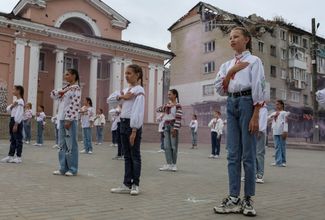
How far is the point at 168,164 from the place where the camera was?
408 inches

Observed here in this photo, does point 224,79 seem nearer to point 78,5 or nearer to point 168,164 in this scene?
point 168,164

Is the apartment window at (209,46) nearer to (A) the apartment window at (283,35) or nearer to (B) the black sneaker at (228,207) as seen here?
(A) the apartment window at (283,35)

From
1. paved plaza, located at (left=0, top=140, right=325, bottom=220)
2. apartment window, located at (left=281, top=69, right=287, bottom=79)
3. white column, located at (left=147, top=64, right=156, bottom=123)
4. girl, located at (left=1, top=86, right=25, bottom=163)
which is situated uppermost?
apartment window, located at (left=281, top=69, right=287, bottom=79)

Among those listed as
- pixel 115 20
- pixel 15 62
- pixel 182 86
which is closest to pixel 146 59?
pixel 115 20

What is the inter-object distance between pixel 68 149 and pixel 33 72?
28.5 m

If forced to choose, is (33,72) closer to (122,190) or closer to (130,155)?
(130,155)

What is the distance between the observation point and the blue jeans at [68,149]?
27.3ft

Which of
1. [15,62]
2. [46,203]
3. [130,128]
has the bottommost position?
[46,203]

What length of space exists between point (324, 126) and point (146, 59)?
30187 millimetres

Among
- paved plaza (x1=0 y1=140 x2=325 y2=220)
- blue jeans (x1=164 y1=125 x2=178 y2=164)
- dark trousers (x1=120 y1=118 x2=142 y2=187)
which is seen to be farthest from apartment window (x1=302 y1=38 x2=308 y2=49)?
dark trousers (x1=120 y1=118 x2=142 y2=187)

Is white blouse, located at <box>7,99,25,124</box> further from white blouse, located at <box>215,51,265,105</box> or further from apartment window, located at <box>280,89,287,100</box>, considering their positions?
apartment window, located at <box>280,89,287,100</box>

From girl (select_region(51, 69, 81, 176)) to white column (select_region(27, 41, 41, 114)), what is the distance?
27.5 metres

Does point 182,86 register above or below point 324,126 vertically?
above

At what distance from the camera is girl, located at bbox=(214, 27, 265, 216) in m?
5.07
